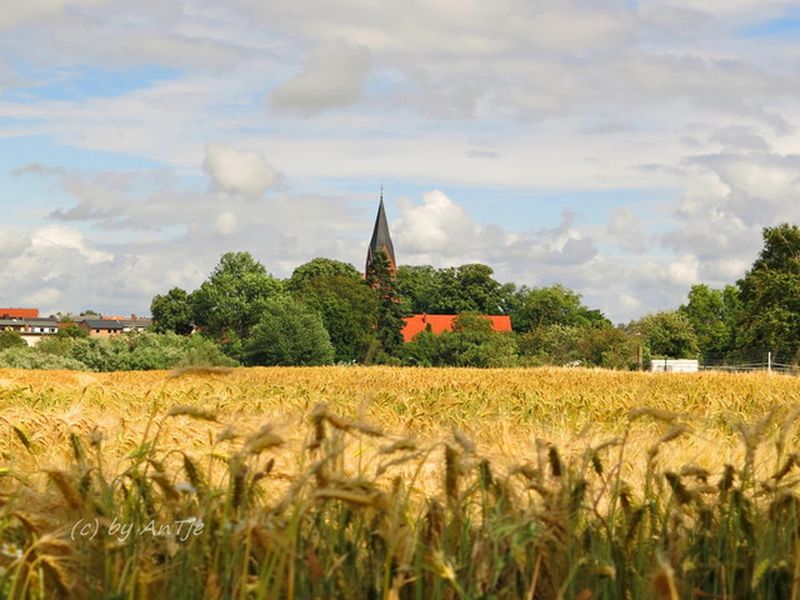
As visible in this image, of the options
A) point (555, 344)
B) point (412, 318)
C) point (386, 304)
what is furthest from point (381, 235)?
point (555, 344)

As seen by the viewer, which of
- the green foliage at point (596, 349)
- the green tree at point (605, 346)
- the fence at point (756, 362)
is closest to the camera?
the fence at point (756, 362)

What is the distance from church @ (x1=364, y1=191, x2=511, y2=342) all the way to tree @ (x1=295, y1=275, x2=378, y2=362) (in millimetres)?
5872

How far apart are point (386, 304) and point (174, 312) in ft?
62.0

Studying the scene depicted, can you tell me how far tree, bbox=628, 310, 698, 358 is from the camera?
288 feet

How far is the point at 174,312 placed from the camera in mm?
95938

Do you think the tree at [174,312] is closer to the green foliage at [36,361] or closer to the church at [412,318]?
the church at [412,318]

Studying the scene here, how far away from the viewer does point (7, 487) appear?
468 centimetres

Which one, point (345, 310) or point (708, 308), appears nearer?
point (345, 310)

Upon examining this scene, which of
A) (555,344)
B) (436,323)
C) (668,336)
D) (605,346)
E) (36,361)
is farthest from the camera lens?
(436,323)

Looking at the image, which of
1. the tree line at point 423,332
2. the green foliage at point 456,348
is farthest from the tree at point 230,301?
the green foliage at point 456,348

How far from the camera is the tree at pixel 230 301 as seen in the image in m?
88.4

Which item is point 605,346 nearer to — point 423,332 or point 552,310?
point 423,332

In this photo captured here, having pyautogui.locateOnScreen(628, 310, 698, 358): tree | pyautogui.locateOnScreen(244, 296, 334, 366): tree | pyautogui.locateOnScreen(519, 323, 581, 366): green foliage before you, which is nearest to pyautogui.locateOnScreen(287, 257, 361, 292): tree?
pyautogui.locateOnScreen(519, 323, 581, 366): green foliage

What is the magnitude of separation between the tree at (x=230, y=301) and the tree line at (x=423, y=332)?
112 millimetres
